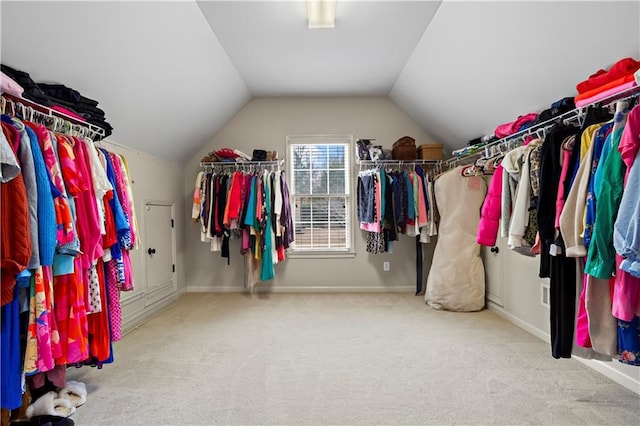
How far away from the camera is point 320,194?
3859 mm

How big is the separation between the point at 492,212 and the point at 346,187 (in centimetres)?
204

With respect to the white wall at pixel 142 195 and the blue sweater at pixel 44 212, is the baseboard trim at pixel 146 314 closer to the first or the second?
the white wall at pixel 142 195

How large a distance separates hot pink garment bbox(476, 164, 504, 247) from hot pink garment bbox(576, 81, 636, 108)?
54cm

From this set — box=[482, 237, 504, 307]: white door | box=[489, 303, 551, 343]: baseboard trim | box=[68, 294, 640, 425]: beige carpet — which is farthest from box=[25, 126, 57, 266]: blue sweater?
box=[482, 237, 504, 307]: white door

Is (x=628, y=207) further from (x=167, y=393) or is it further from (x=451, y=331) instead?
(x=167, y=393)

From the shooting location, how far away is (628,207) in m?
1.05

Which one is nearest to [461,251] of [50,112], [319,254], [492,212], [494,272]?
[494,272]

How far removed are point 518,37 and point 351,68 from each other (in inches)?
60.2

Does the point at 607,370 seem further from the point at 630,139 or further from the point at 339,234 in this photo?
the point at 339,234

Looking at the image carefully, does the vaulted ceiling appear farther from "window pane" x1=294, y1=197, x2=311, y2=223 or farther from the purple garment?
"window pane" x1=294, y1=197, x2=311, y2=223

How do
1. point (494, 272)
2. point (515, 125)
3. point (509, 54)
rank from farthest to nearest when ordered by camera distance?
point (494, 272), point (515, 125), point (509, 54)

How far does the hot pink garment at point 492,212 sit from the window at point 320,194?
195 centimetres

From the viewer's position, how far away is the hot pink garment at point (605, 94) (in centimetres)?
128

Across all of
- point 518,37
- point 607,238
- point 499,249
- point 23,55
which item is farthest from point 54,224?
point 499,249
